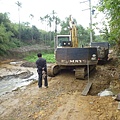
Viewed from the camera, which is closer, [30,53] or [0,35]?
[0,35]

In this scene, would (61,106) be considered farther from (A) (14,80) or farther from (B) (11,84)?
(A) (14,80)

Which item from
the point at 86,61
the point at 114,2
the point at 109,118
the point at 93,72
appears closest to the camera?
the point at 114,2

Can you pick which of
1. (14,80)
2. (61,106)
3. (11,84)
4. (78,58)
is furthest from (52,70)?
(61,106)

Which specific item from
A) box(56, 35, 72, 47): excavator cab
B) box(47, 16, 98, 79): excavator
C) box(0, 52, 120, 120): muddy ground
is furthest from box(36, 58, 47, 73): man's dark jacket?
box(56, 35, 72, 47): excavator cab

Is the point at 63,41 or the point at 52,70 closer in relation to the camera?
the point at 52,70

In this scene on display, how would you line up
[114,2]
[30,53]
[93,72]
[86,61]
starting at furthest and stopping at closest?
[30,53] < [93,72] < [86,61] < [114,2]

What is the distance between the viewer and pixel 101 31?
1098 centimetres

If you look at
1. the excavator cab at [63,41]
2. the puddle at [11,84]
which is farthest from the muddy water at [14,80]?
the excavator cab at [63,41]

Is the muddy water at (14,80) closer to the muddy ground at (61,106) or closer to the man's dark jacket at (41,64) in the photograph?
the man's dark jacket at (41,64)

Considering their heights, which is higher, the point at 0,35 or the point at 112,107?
the point at 0,35

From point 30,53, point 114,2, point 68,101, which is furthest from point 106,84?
point 30,53

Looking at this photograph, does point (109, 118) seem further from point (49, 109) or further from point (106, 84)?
point (106, 84)

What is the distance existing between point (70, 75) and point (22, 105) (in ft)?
17.4

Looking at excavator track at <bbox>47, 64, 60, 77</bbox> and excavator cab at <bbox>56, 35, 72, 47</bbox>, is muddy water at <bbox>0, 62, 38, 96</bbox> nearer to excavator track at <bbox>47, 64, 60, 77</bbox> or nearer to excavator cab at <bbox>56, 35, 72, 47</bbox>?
excavator track at <bbox>47, 64, 60, 77</bbox>
